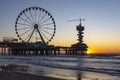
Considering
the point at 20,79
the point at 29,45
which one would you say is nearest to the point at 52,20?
the point at 29,45

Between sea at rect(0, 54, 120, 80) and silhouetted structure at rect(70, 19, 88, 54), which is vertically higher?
silhouetted structure at rect(70, 19, 88, 54)

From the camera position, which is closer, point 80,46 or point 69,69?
point 69,69

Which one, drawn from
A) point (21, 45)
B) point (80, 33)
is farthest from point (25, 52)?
point (80, 33)

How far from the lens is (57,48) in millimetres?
135500

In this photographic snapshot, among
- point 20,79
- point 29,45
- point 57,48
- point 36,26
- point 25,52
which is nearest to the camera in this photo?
point 20,79

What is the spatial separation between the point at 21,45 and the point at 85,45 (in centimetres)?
3312

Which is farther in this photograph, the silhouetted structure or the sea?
the silhouetted structure

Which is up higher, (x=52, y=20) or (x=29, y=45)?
(x=52, y=20)

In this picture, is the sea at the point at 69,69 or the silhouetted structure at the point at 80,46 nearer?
the sea at the point at 69,69

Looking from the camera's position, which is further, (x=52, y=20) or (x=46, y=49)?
(x=46, y=49)

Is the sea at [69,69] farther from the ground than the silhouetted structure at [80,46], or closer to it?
closer to it

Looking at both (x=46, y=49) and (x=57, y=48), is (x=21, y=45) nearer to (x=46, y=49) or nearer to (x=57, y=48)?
(x=46, y=49)

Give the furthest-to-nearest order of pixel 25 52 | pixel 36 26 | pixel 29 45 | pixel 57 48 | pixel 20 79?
pixel 57 48, pixel 25 52, pixel 29 45, pixel 36 26, pixel 20 79

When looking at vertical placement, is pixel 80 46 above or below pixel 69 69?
A: above
